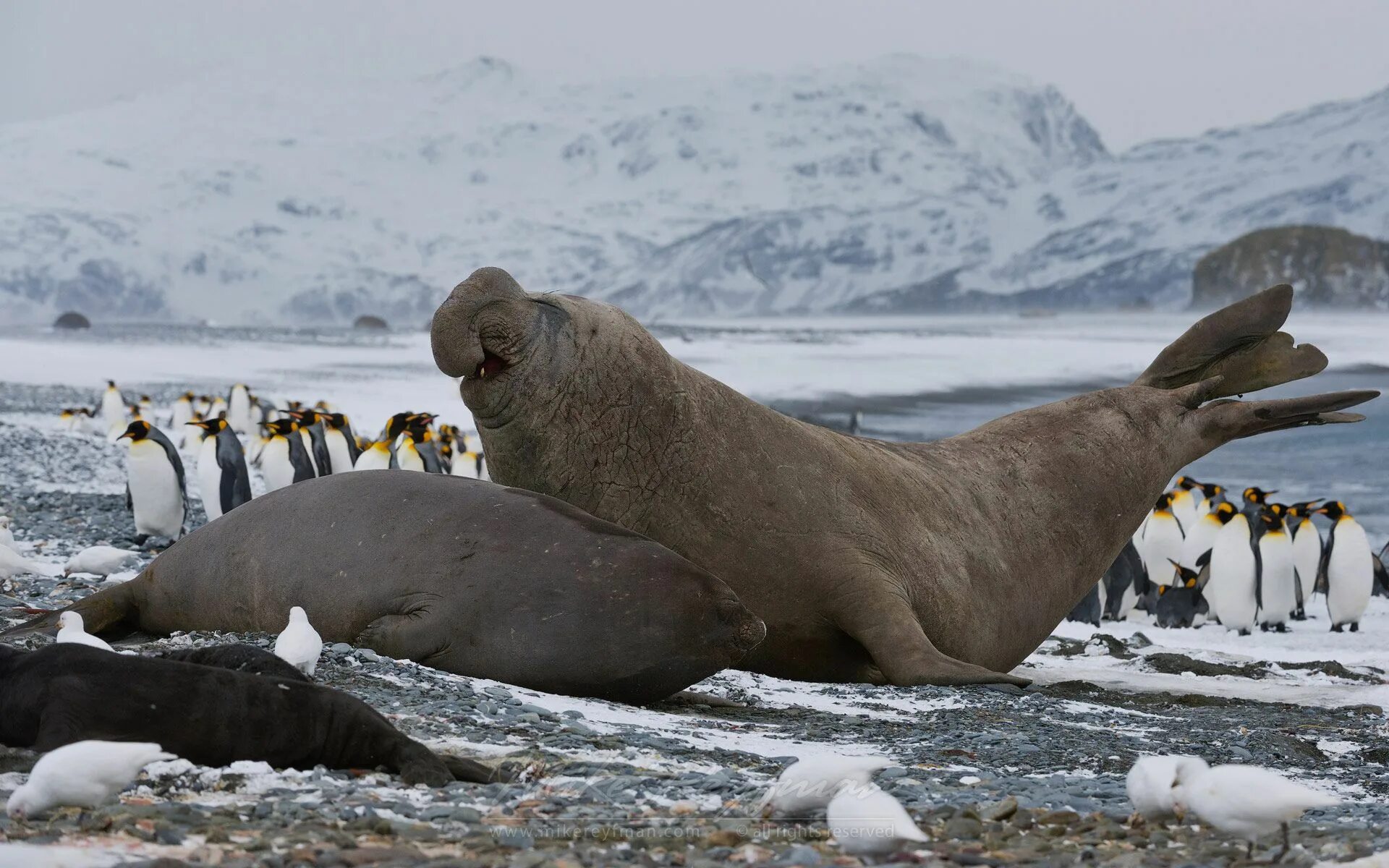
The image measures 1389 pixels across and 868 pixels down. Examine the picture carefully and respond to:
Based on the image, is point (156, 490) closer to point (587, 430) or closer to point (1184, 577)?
point (587, 430)

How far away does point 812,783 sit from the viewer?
2.68 meters

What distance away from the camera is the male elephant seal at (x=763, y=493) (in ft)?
16.1

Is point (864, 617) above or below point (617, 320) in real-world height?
below

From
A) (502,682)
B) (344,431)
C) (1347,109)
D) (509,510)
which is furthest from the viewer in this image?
(1347,109)

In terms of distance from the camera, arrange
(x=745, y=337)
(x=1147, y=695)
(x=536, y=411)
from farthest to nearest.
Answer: (x=745, y=337) < (x=1147, y=695) < (x=536, y=411)

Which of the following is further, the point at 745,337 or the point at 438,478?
the point at 745,337

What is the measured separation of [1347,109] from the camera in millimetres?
70062

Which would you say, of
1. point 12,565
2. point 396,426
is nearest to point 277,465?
point 396,426

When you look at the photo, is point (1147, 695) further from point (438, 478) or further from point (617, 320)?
point (438, 478)

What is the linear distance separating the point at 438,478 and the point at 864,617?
148cm

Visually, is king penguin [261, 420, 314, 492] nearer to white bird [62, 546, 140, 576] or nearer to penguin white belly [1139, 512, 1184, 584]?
white bird [62, 546, 140, 576]

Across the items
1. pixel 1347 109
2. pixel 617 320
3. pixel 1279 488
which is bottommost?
pixel 1279 488

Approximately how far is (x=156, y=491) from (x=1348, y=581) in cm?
858

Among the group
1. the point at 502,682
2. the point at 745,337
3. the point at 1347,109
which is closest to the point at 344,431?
the point at 502,682
